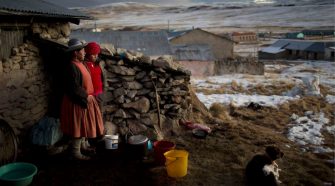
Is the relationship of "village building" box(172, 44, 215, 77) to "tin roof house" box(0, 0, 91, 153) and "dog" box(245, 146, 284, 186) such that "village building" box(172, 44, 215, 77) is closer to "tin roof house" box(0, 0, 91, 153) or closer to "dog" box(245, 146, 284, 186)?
"tin roof house" box(0, 0, 91, 153)

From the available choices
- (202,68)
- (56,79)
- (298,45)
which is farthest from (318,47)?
(56,79)

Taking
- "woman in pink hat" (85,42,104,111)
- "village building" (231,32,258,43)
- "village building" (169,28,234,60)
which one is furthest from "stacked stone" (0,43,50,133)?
"village building" (231,32,258,43)

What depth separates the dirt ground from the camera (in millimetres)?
5789

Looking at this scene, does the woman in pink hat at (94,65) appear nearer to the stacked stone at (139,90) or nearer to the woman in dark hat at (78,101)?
the woman in dark hat at (78,101)

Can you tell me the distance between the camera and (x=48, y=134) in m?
6.27

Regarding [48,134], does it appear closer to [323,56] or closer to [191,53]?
[191,53]

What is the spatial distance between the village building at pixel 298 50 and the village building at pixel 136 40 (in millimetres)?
32733

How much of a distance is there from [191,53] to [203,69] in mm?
2202

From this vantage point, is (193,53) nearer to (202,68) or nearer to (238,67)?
(202,68)

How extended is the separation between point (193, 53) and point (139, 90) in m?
28.8

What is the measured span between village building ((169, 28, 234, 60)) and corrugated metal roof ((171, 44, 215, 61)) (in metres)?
6.16

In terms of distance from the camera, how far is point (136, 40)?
30.7m

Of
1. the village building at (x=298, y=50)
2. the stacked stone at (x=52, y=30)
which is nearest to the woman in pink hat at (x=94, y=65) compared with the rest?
the stacked stone at (x=52, y=30)

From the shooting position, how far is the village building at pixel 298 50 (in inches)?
2163
